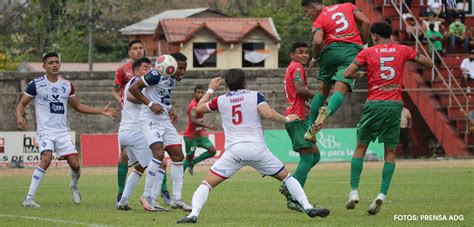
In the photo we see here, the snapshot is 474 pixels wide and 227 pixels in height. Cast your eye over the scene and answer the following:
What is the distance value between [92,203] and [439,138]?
21006mm

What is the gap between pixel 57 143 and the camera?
17.8 m

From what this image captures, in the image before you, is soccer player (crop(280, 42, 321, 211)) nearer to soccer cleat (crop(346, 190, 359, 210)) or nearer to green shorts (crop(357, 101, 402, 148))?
green shorts (crop(357, 101, 402, 148))

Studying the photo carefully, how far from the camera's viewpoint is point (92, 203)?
17.7 metres

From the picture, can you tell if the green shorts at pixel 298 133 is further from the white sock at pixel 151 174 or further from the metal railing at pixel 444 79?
the metal railing at pixel 444 79

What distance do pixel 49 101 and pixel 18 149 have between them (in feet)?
59.1

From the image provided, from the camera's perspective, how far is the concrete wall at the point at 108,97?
41.2 m

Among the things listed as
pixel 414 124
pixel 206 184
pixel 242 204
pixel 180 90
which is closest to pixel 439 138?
pixel 414 124

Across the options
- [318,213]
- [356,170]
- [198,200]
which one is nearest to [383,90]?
[356,170]

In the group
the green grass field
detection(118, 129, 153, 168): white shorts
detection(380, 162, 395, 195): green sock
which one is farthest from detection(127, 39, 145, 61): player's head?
detection(380, 162, 395, 195): green sock

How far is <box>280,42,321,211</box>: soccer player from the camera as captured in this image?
1631 centimetres

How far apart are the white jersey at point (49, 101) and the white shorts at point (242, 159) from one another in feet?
15.8

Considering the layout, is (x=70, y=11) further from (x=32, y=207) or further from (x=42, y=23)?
(x=32, y=207)

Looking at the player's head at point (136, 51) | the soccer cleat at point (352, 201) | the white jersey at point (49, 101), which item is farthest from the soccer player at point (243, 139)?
the white jersey at point (49, 101)

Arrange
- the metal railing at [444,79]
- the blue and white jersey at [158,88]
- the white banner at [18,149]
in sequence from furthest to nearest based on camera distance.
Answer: the metal railing at [444,79] < the white banner at [18,149] < the blue and white jersey at [158,88]
